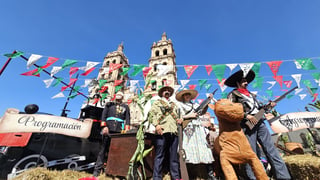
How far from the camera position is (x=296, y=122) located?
4262 mm

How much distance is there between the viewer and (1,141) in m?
2.91

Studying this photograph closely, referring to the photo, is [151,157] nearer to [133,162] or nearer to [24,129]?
[133,162]

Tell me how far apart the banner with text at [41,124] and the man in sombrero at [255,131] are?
3817 millimetres

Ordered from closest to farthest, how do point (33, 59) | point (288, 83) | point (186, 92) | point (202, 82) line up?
point (186, 92), point (33, 59), point (288, 83), point (202, 82)

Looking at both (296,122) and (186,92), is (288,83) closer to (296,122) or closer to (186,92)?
(296,122)

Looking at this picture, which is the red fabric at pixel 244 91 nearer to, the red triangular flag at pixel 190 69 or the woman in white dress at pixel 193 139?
the woman in white dress at pixel 193 139

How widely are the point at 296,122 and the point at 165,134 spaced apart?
472 centimetres

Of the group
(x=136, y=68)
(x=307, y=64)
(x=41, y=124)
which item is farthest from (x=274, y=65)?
(x=41, y=124)

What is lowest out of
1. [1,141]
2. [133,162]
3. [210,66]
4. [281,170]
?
[281,170]

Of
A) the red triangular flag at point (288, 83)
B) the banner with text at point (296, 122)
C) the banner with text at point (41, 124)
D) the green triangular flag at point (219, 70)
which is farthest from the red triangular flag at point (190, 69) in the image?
the red triangular flag at point (288, 83)

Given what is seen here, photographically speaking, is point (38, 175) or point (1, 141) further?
point (1, 141)

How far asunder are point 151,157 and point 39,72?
6.28 metres

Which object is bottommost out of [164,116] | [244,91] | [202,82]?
[164,116]

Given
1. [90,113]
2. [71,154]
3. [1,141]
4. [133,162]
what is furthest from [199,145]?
[1,141]
